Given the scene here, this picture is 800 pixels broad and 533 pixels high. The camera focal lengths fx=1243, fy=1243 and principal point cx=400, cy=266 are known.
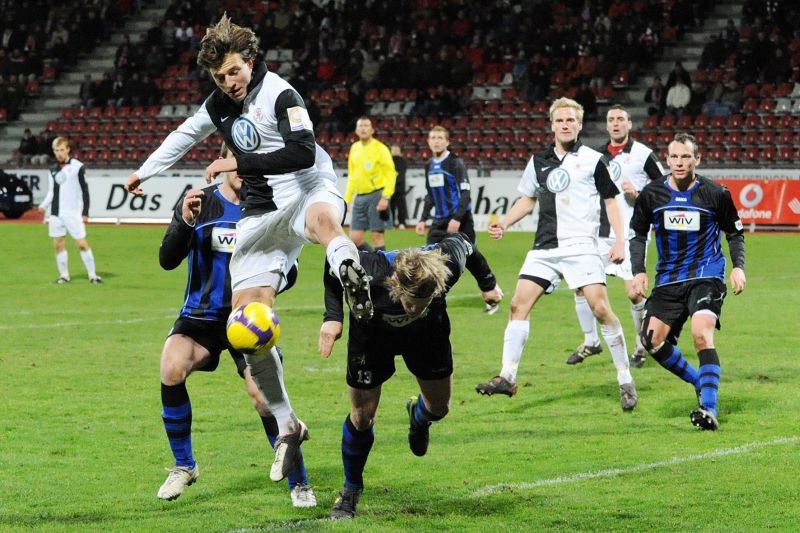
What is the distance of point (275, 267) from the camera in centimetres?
702

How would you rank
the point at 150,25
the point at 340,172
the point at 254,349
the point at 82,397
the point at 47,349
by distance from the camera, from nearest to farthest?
1. the point at 254,349
2. the point at 82,397
3. the point at 47,349
4. the point at 340,172
5. the point at 150,25

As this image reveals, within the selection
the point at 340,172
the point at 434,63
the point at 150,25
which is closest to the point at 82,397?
the point at 340,172

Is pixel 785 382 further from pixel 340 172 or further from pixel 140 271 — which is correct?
pixel 340 172

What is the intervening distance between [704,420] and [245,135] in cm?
375

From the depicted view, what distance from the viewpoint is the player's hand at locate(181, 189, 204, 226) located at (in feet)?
22.4

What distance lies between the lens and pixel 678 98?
30734 millimetres

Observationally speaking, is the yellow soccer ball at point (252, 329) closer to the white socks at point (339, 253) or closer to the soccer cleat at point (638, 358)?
the white socks at point (339, 253)

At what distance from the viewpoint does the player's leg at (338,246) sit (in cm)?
598

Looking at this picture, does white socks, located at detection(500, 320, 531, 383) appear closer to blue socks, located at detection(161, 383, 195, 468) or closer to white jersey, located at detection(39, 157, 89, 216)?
blue socks, located at detection(161, 383, 195, 468)

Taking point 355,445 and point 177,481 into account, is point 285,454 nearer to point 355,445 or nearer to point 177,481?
point 355,445

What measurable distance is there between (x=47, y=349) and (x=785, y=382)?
7218 mm

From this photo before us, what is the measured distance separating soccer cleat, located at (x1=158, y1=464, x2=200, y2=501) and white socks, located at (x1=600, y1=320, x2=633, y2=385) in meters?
3.95

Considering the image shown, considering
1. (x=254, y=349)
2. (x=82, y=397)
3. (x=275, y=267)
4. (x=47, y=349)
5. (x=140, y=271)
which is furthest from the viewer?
(x=140, y=271)

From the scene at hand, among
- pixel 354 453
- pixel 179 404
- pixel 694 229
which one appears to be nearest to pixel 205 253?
pixel 179 404
